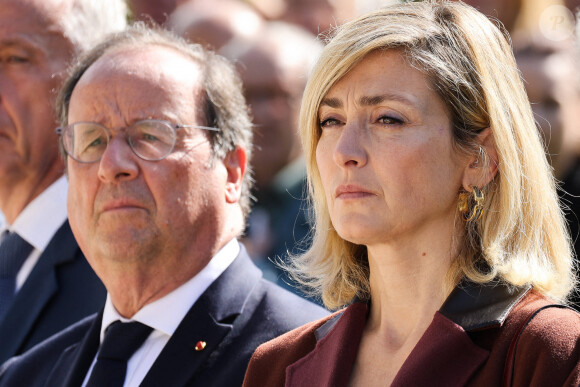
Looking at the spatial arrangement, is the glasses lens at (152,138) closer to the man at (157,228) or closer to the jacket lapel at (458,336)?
the man at (157,228)

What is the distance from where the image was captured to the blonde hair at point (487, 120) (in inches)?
104

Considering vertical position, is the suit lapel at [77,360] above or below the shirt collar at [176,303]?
below

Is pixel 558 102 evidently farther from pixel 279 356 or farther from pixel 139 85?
pixel 279 356

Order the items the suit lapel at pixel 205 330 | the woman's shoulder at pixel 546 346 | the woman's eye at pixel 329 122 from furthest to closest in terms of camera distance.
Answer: the suit lapel at pixel 205 330
the woman's eye at pixel 329 122
the woman's shoulder at pixel 546 346

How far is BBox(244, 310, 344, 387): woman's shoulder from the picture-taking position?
9.85ft

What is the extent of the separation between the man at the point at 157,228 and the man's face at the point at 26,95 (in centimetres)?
83

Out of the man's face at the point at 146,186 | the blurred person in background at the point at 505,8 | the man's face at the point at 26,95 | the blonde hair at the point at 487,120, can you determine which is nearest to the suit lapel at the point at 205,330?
the man's face at the point at 146,186

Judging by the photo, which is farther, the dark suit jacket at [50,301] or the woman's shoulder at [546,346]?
the dark suit jacket at [50,301]

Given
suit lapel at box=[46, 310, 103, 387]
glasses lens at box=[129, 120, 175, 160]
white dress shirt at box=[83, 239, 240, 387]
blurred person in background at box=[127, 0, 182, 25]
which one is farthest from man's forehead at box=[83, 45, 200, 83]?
blurred person in background at box=[127, 0, 182, 25]

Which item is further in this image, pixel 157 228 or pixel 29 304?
pixel 29 304

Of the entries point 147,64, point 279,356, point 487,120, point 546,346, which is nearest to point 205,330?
point 279,356

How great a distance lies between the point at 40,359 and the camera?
12.7 feet

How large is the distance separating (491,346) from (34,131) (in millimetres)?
2906

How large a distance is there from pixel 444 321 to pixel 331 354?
431mm
